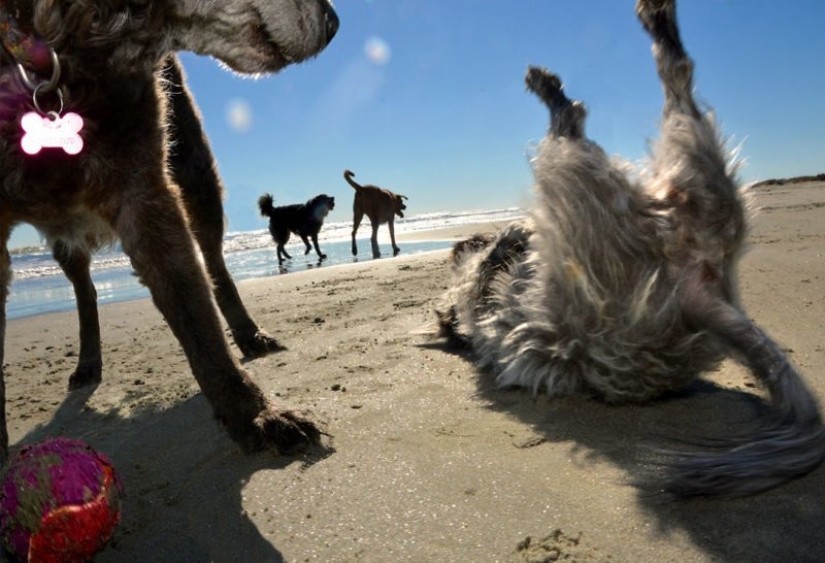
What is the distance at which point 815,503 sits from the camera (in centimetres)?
150

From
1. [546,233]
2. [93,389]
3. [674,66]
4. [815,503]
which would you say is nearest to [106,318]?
[93,389]

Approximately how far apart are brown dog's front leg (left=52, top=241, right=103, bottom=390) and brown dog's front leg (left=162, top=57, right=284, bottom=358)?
2.24 feet

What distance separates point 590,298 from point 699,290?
0.41 m

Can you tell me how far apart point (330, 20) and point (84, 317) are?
236 centimetres

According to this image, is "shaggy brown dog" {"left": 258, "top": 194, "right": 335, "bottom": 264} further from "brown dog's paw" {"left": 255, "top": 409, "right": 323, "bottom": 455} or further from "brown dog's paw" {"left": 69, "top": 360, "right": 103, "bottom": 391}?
"brown dog's paw" {"left": 255, "top": 409, "right": 323, "bottom": 455}

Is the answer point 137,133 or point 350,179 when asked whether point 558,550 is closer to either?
point 137,133

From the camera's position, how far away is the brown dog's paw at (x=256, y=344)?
3744 mm

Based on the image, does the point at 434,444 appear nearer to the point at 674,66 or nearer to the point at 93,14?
the point at 93,14

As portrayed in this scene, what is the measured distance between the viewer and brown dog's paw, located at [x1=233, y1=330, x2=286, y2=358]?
3.74 metres

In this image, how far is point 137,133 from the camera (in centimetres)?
234

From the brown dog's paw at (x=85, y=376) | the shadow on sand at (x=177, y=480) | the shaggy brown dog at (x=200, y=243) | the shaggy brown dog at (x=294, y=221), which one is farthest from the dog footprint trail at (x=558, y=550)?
the shaggy brown dog at (x=294, y=221)

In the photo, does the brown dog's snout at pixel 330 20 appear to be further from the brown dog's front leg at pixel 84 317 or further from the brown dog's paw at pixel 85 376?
the brown dog's paw at pixel 85 376

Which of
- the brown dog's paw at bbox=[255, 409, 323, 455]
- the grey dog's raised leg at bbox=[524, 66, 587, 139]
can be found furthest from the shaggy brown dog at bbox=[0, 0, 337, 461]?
the grey dog's raised leg at bbox=[524, 66, 587, 139]

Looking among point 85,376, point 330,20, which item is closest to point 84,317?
point 85,376
